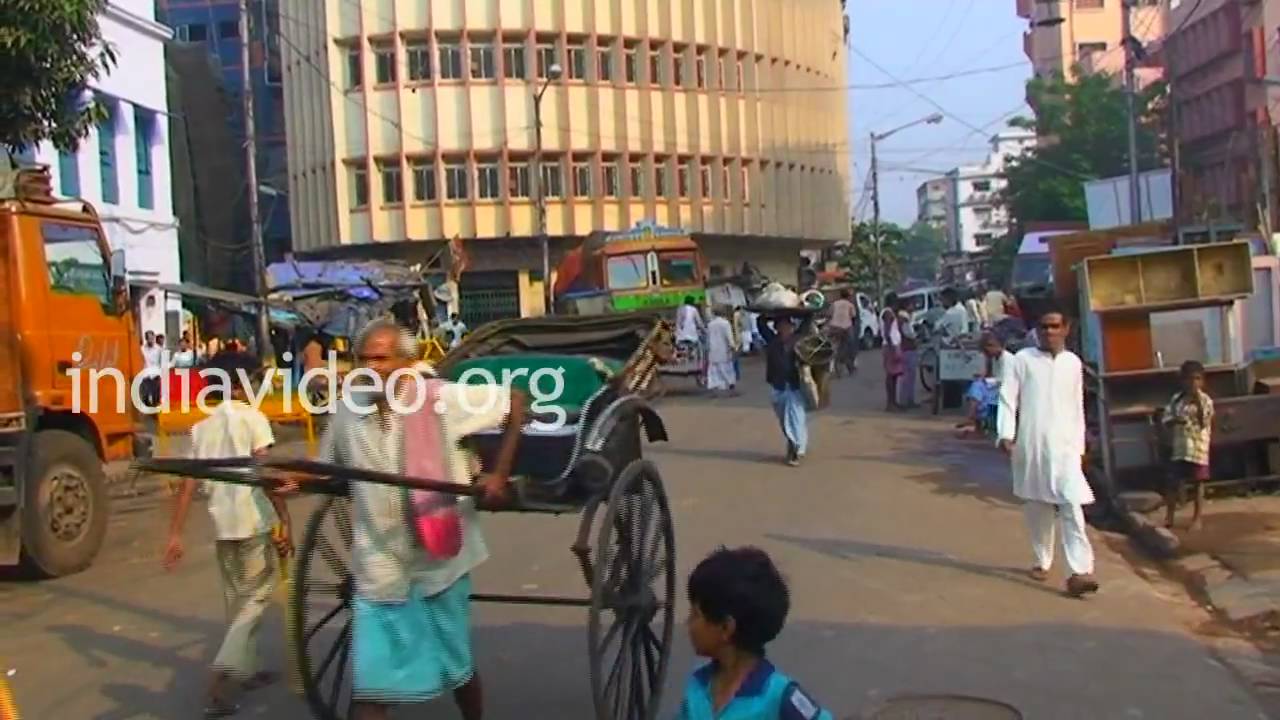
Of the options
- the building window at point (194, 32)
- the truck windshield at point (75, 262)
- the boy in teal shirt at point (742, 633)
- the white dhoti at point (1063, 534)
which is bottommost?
the white dhoti at point (1063, 534)

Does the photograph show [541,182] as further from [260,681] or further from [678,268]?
[260,681]

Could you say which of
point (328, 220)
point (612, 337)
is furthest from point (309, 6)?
point (612, 337)

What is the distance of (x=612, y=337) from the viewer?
7.96 metres

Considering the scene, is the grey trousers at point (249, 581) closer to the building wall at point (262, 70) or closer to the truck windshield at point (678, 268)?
the truck windshield at point (678, 268)

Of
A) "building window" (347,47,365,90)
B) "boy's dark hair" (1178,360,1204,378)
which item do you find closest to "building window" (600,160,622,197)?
"building window" (347,47,365,90)

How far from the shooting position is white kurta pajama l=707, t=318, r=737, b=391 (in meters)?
25.3

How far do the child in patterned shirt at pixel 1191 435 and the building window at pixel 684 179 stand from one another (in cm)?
3892

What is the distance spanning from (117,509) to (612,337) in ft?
26.9

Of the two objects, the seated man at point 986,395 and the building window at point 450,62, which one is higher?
the building window at point 450,62

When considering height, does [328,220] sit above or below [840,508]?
above

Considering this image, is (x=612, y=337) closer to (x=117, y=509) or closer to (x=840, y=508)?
(x=840, y=508)

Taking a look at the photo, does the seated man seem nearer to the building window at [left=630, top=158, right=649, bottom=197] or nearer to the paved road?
the paved road

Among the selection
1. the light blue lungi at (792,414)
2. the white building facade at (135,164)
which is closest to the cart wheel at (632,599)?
the light blue lungi at (792,414)

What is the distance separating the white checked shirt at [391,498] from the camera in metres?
5.05
